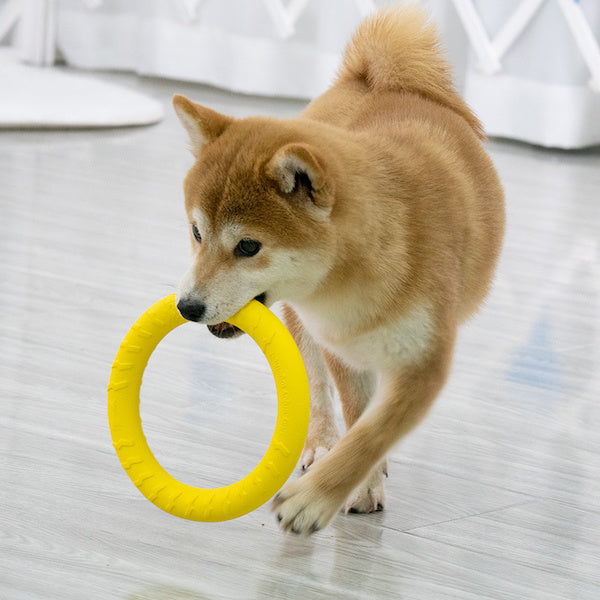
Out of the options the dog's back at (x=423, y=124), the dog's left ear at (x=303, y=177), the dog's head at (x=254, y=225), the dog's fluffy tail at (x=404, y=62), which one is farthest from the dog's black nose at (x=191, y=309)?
the dog's fluffy tail at (x=404, y=62)

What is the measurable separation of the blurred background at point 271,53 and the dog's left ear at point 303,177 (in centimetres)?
221

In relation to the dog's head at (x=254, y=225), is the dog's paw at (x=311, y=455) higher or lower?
lower

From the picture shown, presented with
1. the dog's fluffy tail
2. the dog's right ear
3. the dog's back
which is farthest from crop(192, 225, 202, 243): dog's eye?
the dog's fluffy tail

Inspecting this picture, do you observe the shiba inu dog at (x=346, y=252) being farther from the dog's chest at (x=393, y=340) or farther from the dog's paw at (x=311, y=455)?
the dog's paw at (x=311, y=455)

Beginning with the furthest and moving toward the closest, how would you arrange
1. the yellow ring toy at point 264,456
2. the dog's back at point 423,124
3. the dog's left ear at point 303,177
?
the dog's back at point 423,124 < the yellow ring toy at point 264,456 < the dog's left ear at point 303,177

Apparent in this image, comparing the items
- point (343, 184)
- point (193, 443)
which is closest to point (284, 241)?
point (343, 184)

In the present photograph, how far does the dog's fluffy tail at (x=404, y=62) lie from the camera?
61.1 inches

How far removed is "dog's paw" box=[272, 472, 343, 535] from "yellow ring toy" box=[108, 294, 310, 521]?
3 centimetres

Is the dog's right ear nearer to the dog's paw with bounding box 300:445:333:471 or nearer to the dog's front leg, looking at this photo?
the dog's front leg

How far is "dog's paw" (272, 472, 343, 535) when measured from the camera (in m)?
1.15

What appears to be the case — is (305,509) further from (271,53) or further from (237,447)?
(271,53)

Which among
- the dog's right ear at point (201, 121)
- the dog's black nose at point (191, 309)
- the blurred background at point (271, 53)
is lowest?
the blurred background at point (271, 53)

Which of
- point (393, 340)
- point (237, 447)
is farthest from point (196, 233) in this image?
point (237, 447)

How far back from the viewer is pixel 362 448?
1.18m
